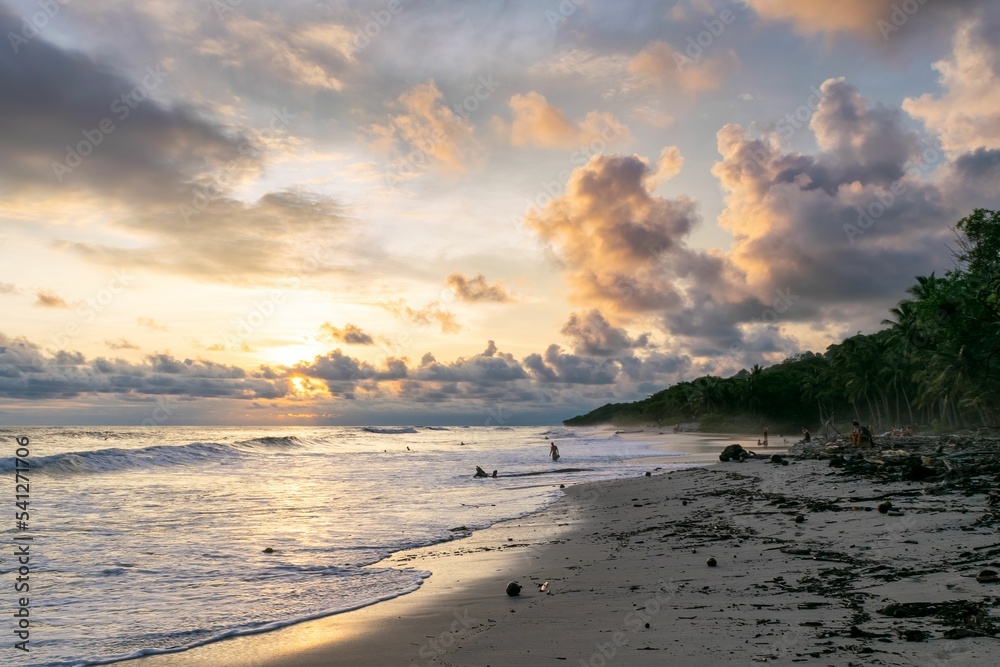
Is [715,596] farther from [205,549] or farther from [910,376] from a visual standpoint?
[910,376]

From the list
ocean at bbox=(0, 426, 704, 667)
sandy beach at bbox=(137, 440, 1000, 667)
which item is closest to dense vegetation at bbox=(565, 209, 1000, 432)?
sandy beach at bbox=(137, 440, 1000, 667)

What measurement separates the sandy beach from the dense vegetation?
16.1m

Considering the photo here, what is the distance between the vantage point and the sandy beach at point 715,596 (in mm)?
5715

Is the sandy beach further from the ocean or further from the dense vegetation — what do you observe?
the dense vegetation

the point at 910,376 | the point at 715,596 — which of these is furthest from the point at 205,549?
the point at 910,376

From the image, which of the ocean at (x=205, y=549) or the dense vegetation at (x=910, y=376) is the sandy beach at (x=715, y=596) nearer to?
the ocean at (x=205, y=549)

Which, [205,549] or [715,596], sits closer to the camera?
[715,596]

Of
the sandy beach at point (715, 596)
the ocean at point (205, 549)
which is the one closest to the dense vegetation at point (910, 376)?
the sandy beach at point (715, 596)

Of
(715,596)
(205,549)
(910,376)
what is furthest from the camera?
(910,376)

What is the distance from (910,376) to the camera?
246 ft

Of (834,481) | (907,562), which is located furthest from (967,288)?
(907,562)

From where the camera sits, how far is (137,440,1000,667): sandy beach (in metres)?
5.71

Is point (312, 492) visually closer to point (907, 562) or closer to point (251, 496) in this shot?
point (251, 496)

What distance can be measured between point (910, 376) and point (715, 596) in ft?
269
